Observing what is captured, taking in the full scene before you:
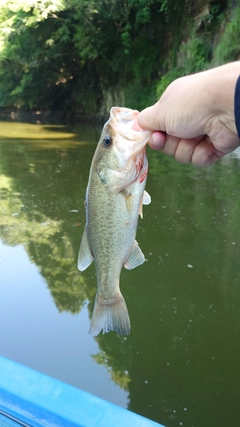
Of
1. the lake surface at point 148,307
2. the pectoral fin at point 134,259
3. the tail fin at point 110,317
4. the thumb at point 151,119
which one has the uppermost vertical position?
the thumb at point 151,119

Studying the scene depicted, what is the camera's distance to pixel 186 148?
1799mm

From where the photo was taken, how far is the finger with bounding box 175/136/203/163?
1.78 meters

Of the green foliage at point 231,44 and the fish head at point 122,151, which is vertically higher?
the green foliage at point 231,44

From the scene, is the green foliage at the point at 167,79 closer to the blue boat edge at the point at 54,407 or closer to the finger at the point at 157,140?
the finger at the point at 157,140

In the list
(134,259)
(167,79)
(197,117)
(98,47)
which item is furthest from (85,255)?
(98,47)

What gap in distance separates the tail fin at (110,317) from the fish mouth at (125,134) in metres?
0.70

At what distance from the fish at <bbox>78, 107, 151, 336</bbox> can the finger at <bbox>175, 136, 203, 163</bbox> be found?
0.62 feet

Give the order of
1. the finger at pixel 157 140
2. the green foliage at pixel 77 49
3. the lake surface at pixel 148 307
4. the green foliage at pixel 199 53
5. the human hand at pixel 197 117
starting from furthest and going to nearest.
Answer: the green foliage at pixel 77 49 < the green foliage at pixel 199 53 < the lake surface at pixel 148 307 < the finger at pixel 157 140 < the human hand at pixel 197 117

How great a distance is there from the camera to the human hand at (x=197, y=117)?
55.6 inches

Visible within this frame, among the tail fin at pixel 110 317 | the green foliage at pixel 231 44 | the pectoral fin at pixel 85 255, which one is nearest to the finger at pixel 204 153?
the pectoral fin at pixel 85 255

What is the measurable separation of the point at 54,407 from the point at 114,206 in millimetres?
933

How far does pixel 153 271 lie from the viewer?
4.61 meters

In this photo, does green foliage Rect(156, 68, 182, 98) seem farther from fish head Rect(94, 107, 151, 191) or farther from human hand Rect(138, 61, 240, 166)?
fish head Rect(94, 107, 151, 191)

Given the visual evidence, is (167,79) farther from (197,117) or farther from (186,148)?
(197,117)
